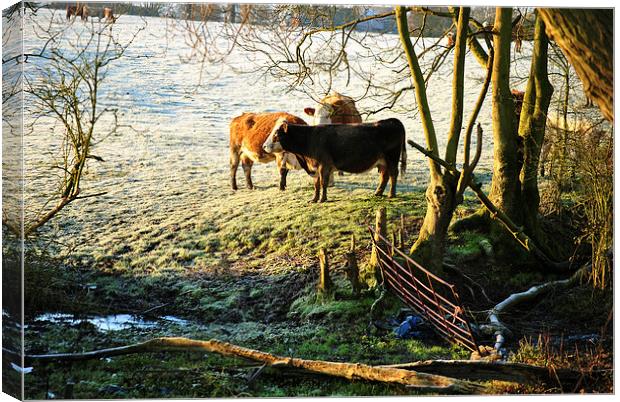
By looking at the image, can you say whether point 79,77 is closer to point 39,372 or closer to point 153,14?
point 153,14

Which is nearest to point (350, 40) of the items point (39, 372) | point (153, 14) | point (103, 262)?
point (153, 14)

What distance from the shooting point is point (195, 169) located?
7684 millimetres

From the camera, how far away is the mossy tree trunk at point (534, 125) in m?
7.98

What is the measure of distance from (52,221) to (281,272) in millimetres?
1869

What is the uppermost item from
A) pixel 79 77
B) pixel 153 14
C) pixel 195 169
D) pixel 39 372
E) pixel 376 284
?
pixel 153 14

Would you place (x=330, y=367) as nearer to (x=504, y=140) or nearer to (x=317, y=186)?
(x=317, y=186)

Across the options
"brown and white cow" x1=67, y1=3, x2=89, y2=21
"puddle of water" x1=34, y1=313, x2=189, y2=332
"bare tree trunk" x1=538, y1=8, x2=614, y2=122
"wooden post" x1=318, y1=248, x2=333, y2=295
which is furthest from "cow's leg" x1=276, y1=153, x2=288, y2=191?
"bare tree trunk" x1=538, y1=8, x2=614, y2=122

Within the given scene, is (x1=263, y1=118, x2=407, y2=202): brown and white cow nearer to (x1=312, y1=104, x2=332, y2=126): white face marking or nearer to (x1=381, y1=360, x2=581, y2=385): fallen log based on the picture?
(x1=312, y1=104, x2=332, y2=126): white face marking

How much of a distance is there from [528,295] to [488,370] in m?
0.85

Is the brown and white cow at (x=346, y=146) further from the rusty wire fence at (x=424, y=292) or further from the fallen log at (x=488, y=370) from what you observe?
the fallen log at (x=488, y=370)

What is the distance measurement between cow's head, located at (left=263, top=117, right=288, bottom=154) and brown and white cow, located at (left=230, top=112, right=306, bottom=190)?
1.0 inches

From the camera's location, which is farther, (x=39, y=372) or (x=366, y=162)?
(x=366, y=162)

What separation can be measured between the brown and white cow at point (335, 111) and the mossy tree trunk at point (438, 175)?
56 centimetres

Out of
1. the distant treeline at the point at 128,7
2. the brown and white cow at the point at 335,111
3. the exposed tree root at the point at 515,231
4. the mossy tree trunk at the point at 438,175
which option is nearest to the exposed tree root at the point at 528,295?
the exposed tree root at the point at 515,231
